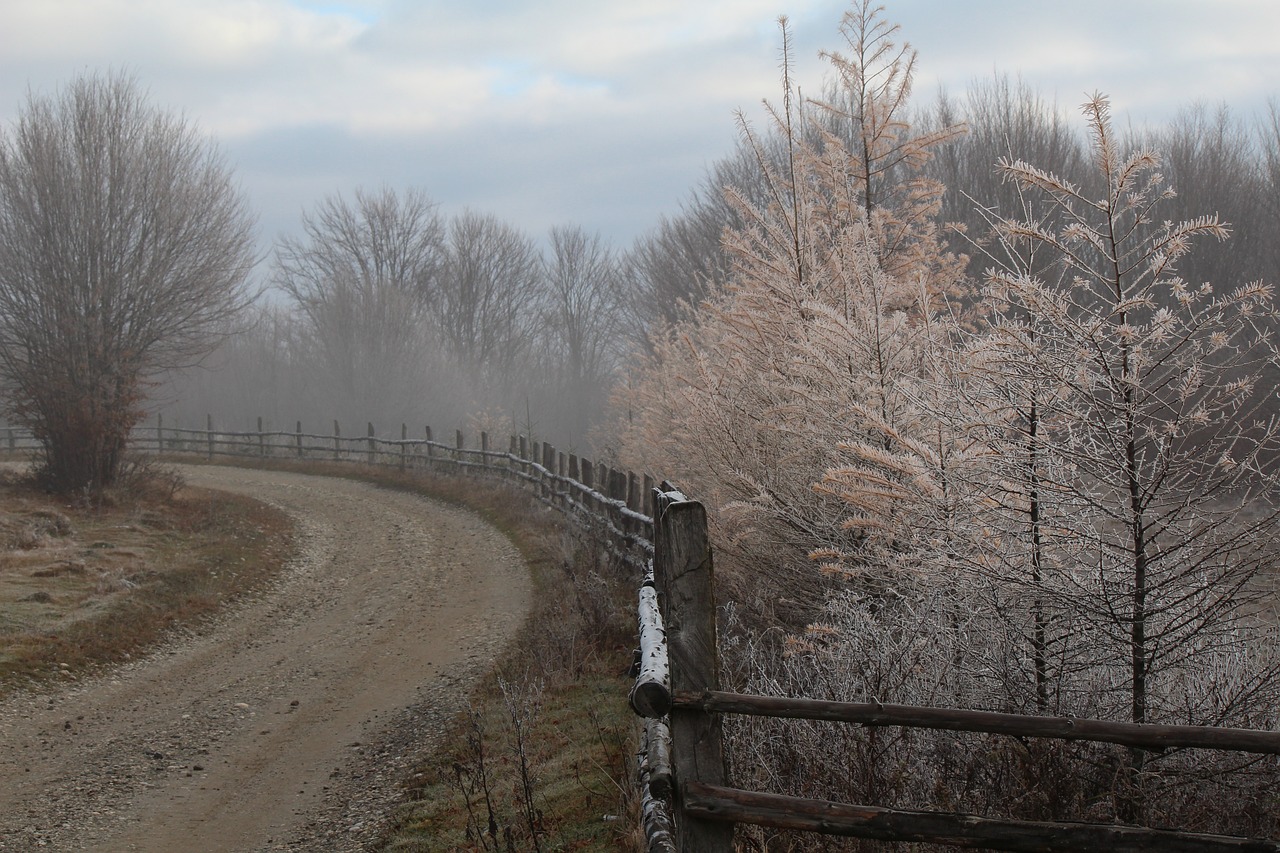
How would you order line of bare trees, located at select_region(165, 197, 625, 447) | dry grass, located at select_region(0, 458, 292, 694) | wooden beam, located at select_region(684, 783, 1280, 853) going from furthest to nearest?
line of bare trees, located at select_region(165, 197, 625, 447) < dry grass, located at select_region(0, 458, 292, 694) < wooden beam, located at select_region(684, 783, 1280, 853)

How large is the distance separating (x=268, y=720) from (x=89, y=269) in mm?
14360

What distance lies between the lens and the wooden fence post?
3.56 meters

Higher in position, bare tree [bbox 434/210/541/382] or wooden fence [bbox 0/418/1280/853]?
bare tree [bbox 434/210/541/382]

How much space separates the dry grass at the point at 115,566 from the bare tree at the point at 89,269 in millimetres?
1420

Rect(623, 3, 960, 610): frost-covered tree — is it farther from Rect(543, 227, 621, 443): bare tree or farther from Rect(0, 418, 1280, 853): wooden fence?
Rect(543, 227, 621, 443): bare tree

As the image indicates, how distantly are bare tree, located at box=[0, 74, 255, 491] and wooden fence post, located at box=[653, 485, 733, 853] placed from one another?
1862 centimetres

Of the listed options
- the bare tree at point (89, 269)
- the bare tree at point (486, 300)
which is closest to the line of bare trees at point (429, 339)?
the bare tree at point (486, 300)

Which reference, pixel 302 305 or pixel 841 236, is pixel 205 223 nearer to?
pixel 841 236

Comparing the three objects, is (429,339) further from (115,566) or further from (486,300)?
(115,566)

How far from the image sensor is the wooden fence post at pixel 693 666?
3.56 meters

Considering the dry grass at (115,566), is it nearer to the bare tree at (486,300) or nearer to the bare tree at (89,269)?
the bare tree at (89,269)

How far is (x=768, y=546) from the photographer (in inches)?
291

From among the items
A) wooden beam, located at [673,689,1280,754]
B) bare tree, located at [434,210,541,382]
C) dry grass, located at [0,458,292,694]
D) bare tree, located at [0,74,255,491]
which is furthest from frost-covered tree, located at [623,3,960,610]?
bare tree, located at [434,210,541,382]

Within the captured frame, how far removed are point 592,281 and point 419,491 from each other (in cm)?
3639
